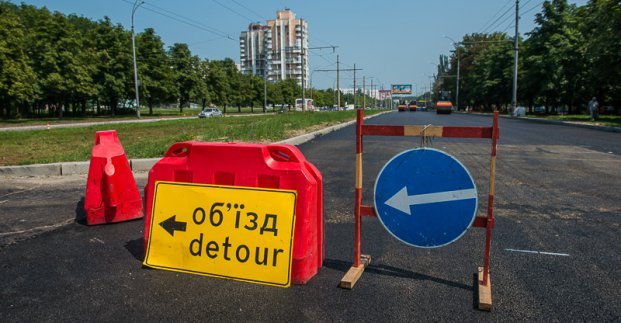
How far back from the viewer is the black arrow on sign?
3586 millimetres

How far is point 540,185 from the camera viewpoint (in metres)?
7.22

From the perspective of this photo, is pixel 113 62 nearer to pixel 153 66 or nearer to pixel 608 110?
pixel 153 66

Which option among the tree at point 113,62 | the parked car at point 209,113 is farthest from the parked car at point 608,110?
the tree at point 113,62

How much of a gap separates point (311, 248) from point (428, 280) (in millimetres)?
953

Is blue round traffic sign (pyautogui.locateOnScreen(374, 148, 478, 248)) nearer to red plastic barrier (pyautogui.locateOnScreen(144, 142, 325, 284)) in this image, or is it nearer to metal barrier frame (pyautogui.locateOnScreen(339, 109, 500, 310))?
metal barrier frame (pyautogui.locateOnScreen(339, 109, 500, 310))

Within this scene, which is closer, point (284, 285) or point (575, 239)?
point (284, 285)

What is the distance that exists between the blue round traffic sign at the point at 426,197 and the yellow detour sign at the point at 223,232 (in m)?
0.78

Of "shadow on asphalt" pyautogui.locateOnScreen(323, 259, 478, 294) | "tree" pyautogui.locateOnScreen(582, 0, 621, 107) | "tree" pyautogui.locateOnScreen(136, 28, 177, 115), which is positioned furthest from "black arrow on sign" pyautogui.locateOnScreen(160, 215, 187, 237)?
"tree" pyautogui.locateOnScreen(136, 28, 177, 115)

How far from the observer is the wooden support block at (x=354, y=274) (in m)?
3.30

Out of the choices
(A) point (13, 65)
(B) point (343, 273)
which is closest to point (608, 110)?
(B) point (343, 273)

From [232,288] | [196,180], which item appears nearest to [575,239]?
[232,288]

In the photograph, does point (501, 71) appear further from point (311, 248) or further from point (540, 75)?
point (311, 248)

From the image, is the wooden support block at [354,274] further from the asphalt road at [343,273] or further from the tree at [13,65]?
the tree at [13,65]

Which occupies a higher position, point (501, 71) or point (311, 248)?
point (501, 71)
